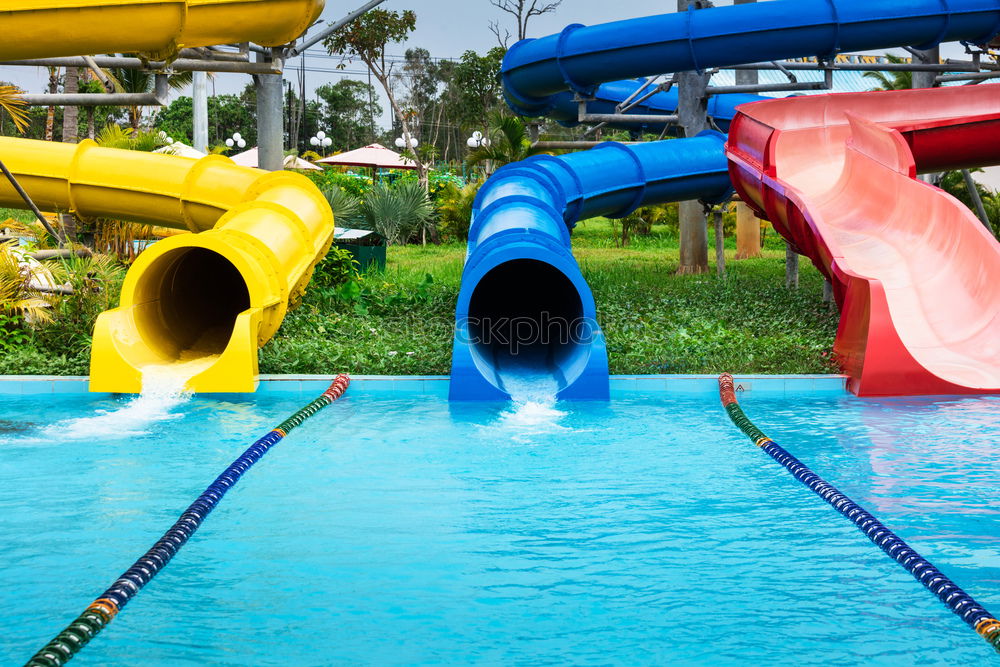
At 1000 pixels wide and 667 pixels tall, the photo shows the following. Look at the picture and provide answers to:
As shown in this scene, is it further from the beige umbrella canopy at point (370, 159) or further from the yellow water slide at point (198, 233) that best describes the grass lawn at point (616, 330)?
the beige umbrella canopy at point (370, 159)

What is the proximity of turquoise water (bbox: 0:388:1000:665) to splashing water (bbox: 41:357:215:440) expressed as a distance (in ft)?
0.12

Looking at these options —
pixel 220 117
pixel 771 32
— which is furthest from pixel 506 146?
pixel 220 117

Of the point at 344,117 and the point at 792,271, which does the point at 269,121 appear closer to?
the point at 792,271

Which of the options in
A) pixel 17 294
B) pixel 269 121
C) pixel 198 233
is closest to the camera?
pixel 198 233

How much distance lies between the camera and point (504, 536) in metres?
4.79

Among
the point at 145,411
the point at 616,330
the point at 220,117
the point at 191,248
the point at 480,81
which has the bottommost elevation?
the point at 145,411

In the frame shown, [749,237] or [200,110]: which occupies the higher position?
[200,110]

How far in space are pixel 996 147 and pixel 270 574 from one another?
380 inches

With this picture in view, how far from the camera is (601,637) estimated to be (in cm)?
370

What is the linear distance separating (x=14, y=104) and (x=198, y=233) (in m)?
2.55

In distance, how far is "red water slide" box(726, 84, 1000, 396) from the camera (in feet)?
25.7

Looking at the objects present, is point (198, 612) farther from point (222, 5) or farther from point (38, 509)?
point (222, 5)

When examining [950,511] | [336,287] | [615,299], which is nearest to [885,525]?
[950,511]

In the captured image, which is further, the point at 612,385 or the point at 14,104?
the point at 14,104
